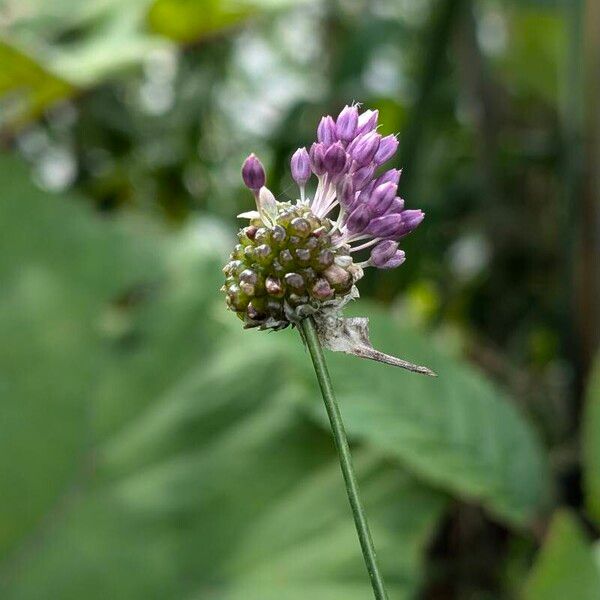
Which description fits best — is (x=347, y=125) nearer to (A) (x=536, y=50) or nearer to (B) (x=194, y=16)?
(B) (x=194, y=16)

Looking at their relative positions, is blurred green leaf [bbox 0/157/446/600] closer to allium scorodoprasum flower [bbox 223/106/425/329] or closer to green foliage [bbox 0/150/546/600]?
green foliage [bbox 0/150/546/600]

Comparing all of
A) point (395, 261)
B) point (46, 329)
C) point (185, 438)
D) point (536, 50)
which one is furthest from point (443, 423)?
point (536, 50)

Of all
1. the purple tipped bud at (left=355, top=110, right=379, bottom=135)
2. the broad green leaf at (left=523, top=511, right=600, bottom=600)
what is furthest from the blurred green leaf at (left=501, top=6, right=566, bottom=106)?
the purple tipped bud at (left=355, top=110, right=379, bottom=135)

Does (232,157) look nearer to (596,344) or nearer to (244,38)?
(244,38)

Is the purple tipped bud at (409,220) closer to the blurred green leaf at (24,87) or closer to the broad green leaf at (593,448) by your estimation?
Answer: the broad green leaf at (593,448)

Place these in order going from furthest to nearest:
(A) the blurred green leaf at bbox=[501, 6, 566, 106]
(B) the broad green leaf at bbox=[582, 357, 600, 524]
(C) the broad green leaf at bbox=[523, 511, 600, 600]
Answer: (A) the blurred green leaf at bbox=[501, 6, 566, 106], (B) the broad green leaf at bbox=[582, 357, 600, 524], (C) the broad green leaf at bbox=[523, 511, 600, 600]

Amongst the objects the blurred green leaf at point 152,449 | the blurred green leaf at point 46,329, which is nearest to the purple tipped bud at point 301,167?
the blurred green leaf at point 152,449
